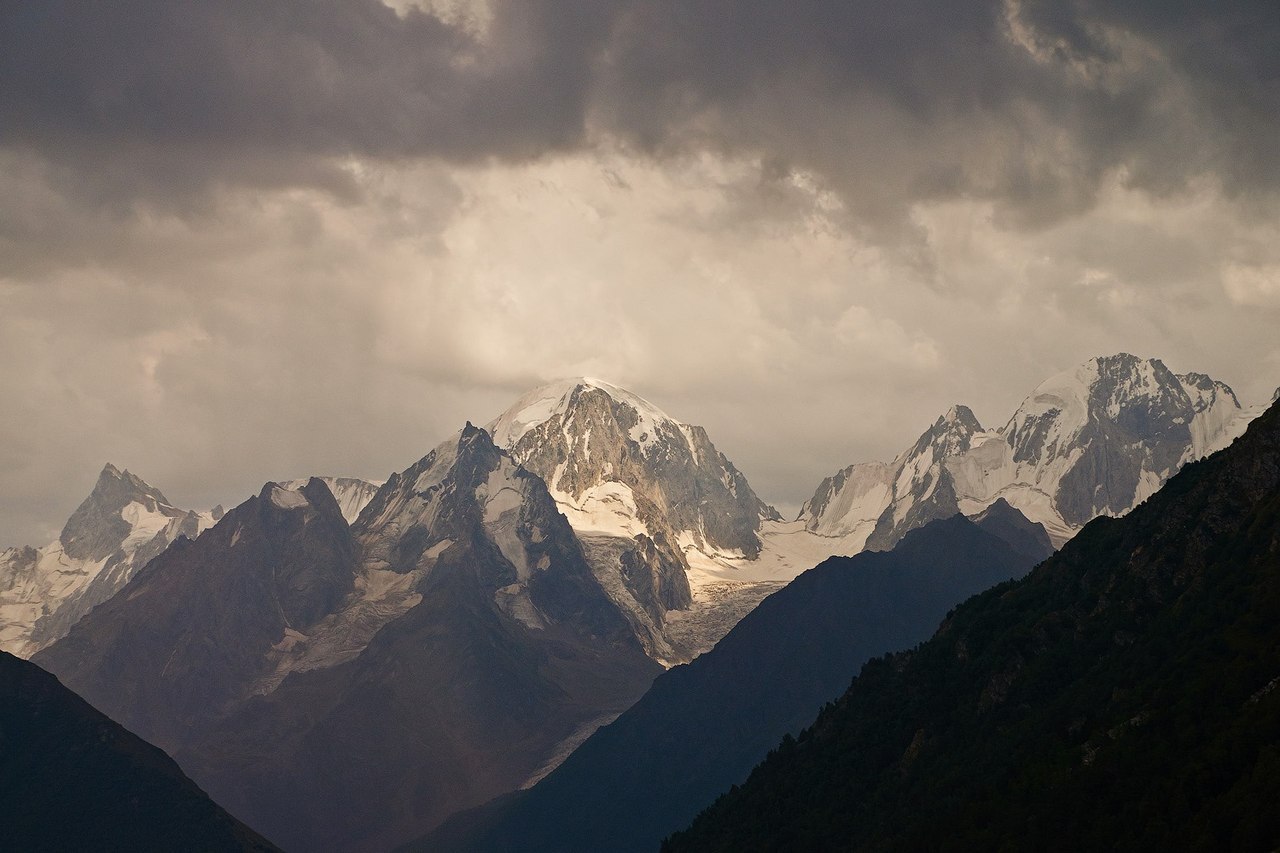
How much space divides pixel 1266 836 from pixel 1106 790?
35.7 m

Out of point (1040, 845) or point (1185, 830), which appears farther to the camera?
point (1040, 845)

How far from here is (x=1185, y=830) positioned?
169125 mm

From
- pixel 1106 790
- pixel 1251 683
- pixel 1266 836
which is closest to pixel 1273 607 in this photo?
pixel 1251 683

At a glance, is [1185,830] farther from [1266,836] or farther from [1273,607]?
[1273,607]

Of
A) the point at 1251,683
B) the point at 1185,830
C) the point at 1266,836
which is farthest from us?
the point at 1251,683

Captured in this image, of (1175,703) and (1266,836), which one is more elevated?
(1175,703)

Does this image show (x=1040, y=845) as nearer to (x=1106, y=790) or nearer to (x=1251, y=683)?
(x=1106, y=790)

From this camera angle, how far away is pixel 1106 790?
189750 mm

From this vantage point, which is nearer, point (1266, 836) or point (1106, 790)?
point (1266, 836)

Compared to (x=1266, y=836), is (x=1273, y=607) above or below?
above

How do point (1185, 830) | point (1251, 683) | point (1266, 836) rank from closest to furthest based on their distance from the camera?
point (1266, 836) < point (1185, 830) < point (1251, 683)

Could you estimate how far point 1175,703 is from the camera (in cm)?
19425

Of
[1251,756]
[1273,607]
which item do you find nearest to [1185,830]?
[1251,756]

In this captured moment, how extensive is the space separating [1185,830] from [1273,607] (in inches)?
1489
